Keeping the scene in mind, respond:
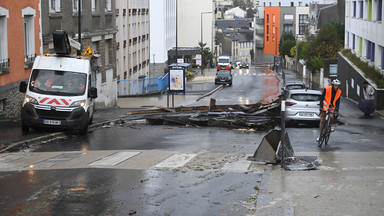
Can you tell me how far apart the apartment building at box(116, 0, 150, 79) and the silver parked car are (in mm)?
30800

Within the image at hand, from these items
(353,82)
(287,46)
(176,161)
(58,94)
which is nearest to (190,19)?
(287,46)

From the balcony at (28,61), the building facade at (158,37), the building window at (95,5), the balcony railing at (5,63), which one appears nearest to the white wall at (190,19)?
the building facade at (158,37)

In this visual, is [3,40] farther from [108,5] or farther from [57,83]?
[108,5]

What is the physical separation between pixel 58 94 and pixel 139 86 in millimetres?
34596

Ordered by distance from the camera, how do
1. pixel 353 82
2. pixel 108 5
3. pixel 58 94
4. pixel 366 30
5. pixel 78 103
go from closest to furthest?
pixel 58 94 < pixel 78 103 < pixel 108 5 < pixel 353 82 < pixel 366 30

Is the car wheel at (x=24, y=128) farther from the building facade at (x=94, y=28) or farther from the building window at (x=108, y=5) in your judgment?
the building window at (x=108, y=5)

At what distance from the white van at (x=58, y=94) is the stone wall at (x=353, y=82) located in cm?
1537

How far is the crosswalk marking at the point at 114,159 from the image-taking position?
12.2m

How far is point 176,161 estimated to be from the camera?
12.5 metres

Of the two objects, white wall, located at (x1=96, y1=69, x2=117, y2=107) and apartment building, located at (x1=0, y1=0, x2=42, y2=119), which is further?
white wall, located at (x1=96, y1=69, x2=117, y2=107)

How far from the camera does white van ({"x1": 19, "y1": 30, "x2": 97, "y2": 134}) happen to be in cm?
1772

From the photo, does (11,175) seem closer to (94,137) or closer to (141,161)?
(141,161)

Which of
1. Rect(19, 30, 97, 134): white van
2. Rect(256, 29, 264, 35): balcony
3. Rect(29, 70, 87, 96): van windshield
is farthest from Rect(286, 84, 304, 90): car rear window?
Rect(256, 29, 264, 35): balcony

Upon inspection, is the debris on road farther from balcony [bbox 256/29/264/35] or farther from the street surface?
balcony [bbox 256/29/264/35]
